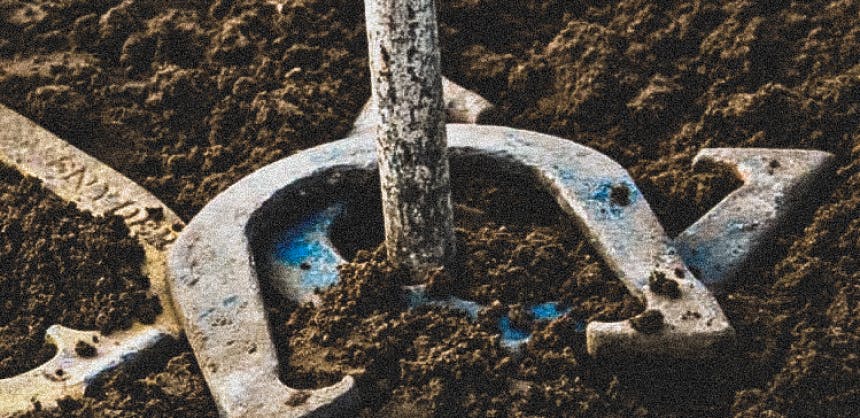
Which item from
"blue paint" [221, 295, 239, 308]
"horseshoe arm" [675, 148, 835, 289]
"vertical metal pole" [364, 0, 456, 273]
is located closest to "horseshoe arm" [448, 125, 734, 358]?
"horseshoe arm" [675, 148, 835, 289]

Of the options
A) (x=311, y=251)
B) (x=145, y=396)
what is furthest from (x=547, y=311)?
(x=145, y=396)

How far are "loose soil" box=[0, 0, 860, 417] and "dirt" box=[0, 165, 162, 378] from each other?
0.96 feet

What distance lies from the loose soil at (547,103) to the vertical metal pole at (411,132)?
156 millimetres

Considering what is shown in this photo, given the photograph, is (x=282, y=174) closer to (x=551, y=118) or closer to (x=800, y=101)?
(x=551, y=118)

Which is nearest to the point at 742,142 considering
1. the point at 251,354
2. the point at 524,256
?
the point at 524,256

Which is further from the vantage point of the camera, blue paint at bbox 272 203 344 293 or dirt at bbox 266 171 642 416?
blue paint at bbox 272 203 344 293

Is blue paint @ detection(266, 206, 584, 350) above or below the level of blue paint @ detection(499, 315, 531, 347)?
above

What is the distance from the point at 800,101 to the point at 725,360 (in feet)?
4.38

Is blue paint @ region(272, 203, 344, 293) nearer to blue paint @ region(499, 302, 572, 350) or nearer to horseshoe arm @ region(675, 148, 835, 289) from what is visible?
blue paint @ region(499, 302, 572, 350)

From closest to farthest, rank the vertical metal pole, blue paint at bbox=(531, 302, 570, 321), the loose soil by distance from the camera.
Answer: the vertical metal pole < the loose soil < blue paint at bbox=(531, 302, 570, 321)

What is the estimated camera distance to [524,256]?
3.64 m

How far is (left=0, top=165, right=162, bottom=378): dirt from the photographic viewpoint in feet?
11.8

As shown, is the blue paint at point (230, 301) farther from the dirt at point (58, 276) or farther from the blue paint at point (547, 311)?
the blue paint at point (547, 311)

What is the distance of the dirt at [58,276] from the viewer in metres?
3.61
